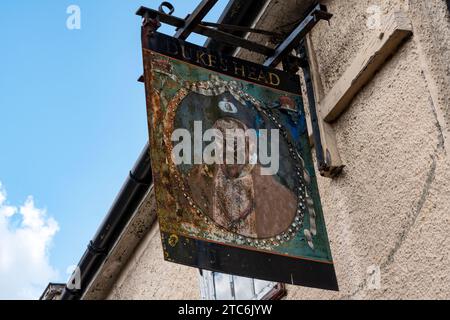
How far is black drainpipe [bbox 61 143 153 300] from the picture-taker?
6605 mm

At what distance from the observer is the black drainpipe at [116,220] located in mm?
6605

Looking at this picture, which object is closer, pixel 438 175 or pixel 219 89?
pixel 438 175

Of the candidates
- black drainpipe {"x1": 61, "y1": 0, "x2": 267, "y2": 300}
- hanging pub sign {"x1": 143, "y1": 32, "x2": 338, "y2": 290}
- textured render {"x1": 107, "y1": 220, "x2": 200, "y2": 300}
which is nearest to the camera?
hanging pub sign {"x1": 143, "y1": 32, "x2": 338, "y2": 290}

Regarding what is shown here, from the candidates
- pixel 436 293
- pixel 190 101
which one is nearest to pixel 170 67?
pixel 190 101

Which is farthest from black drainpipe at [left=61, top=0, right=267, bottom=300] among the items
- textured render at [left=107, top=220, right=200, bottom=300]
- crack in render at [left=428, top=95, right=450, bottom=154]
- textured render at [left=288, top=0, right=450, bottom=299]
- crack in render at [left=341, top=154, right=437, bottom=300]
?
crack in render at [left=428, top=95, right=450, bottom=154]

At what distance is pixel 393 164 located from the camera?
3.92 metres

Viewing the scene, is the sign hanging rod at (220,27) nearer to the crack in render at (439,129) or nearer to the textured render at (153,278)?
the crack in render at (439,129)

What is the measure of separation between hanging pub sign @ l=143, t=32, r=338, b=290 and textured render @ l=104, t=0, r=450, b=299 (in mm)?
285

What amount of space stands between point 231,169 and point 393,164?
0.85 m

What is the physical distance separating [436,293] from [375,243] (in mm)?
549

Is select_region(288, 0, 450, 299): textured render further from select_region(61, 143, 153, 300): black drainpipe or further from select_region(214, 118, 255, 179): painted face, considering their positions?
select_region(61, 143, 153, 300): black drainpipe

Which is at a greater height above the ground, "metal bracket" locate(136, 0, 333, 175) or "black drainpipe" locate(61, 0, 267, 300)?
"black drainpipe" locate(61, 0, 267, 300)

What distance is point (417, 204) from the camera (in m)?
3.71

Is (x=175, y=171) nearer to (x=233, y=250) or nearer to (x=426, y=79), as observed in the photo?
(x=233, y=250)
